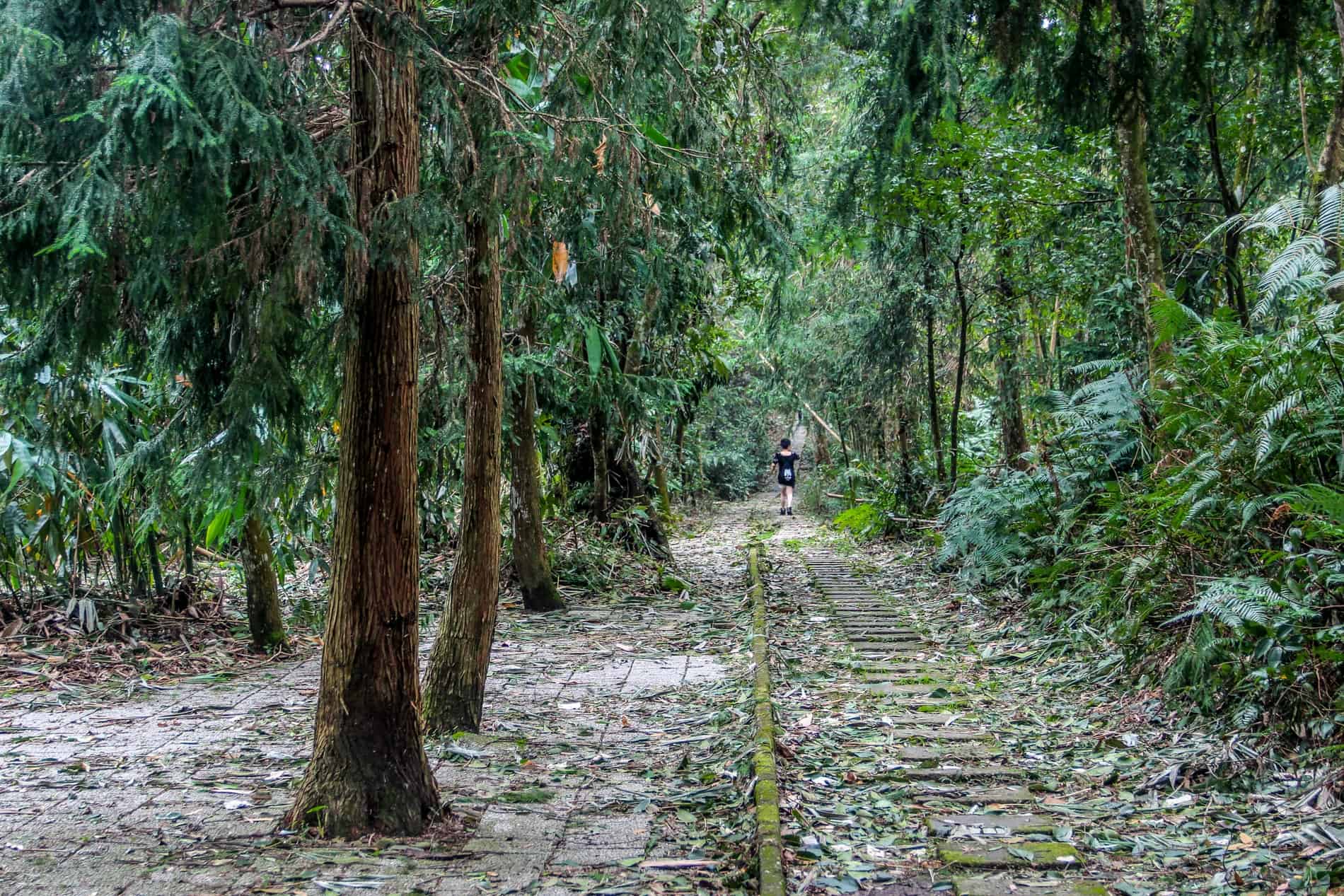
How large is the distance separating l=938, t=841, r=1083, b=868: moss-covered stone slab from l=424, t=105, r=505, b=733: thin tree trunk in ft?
10.7

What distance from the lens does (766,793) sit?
4805 millimetres

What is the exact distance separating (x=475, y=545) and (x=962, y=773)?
3.31 meters

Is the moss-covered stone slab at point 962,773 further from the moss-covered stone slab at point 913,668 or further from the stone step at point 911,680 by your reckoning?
the moss-covered stone slab at point 913,668

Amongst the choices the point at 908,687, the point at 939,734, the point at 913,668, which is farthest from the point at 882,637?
the point at 939,734

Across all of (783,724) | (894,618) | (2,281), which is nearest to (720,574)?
(894,618)

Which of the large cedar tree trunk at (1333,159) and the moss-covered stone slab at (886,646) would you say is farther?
the moss-covered stone slab at (886,646)

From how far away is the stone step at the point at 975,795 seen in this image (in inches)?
197

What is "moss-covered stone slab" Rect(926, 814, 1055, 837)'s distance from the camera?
456 centimetres

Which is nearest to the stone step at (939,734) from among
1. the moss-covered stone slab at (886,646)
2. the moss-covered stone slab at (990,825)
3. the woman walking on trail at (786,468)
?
the moss-covered stone slab at (990,825)

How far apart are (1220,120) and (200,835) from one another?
1071cm

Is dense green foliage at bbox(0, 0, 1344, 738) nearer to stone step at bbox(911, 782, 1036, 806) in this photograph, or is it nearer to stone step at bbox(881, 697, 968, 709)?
stone step at bbox(881, 697, 968, 709)

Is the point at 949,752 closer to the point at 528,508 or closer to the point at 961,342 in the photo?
the point at 528,508

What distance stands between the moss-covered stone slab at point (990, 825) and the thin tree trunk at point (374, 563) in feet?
8.12

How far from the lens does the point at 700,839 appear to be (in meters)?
4.66
